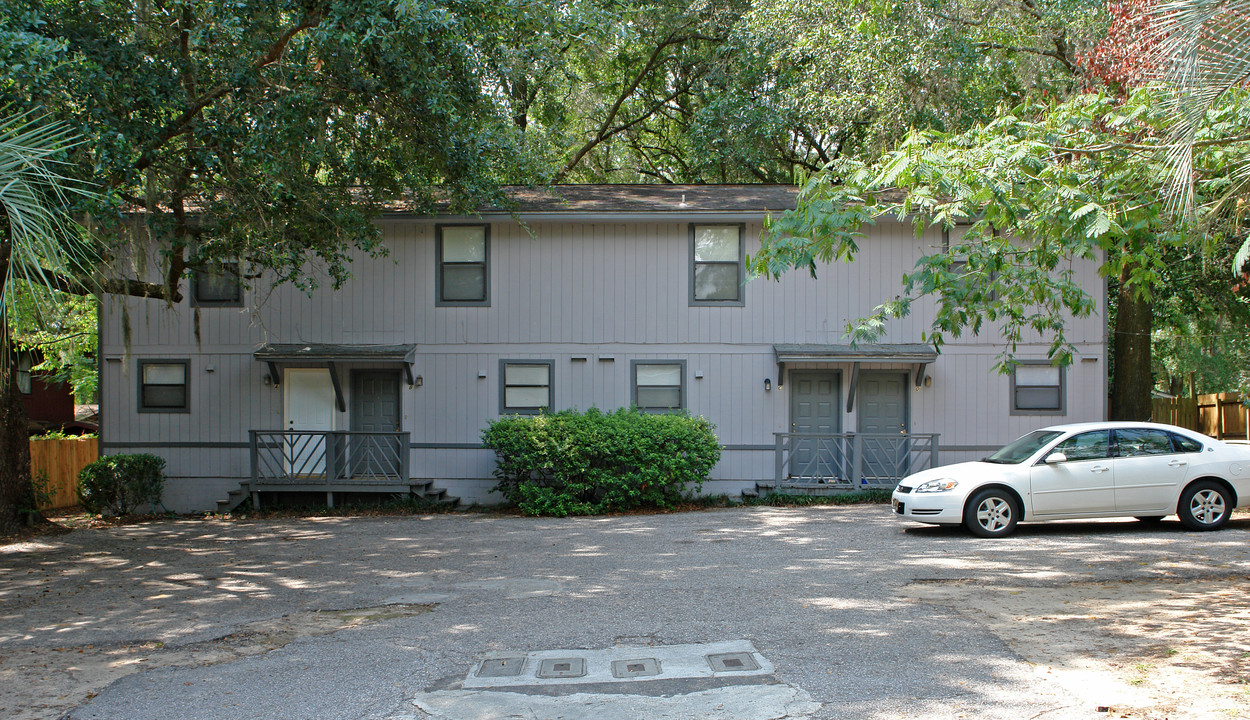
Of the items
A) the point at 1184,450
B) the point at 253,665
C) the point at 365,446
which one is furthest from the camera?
the point at 365,446

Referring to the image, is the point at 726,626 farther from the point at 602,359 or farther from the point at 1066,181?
the point at 602,359

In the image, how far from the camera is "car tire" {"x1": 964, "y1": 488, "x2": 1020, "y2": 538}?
10.4 meters

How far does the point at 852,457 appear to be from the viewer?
15094 mm

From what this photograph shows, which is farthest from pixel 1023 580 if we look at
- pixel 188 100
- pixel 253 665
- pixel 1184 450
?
pixel 188 100

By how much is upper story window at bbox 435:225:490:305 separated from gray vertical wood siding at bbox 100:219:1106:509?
0.54ft

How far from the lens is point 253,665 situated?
5926 millimetres

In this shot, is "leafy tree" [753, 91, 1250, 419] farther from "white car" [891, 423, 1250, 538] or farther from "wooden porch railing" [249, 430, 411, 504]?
"wooden porch railing" [249, 430, 411, 504]

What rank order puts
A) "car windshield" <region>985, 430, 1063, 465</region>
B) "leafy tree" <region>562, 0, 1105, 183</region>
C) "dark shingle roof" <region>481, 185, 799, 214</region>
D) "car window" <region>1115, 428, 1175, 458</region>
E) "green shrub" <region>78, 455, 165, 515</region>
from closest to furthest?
"car window" <region>1115, 428, 1175, 458</region>, "car windshield" <region>985, 430, 1063, 465</region>, "green shrub" <region>78, 455, 165, 515</region>, "dark shingle roof" <region>481, 185, 799, 214</region>, "leafy tree" <region>562, 0, 1105, 183</region>

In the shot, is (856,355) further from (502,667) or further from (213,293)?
(213,293)

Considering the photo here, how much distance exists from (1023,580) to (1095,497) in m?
3.11

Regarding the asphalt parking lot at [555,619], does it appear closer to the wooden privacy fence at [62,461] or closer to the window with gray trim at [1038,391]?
the window with gray trim at [1038,391]

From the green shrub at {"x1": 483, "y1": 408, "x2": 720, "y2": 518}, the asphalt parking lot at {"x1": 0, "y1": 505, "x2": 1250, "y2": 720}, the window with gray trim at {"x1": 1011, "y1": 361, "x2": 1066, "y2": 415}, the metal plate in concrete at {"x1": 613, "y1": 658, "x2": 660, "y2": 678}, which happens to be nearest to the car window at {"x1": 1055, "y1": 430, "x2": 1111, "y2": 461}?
the asphalt parking lot at {"x1": 0, "y1": 505, "x2": 1250, "y2": 720}

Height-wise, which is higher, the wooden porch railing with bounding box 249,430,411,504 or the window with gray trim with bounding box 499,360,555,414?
the window with gray trim with bounding box 499,360,555,414

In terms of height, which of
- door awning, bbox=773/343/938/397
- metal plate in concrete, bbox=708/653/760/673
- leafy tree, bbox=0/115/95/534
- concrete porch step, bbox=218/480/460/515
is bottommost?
concrete porch step, bbox=218/480/460/515
